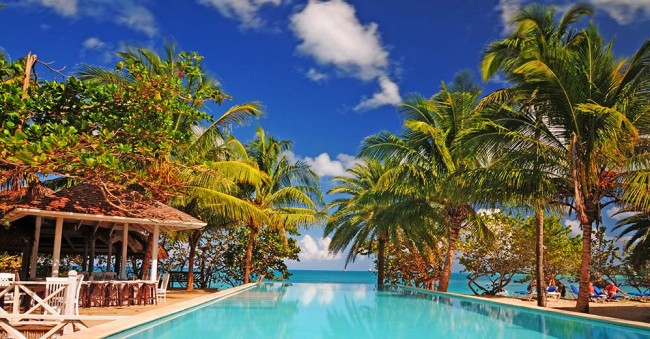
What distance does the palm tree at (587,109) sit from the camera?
9469 mm

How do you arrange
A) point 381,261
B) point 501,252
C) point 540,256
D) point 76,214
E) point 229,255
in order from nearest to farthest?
point 76,214, point 540,256, point 501,252, point 229,255, point 381,261

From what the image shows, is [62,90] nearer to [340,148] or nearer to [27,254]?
[27,254]

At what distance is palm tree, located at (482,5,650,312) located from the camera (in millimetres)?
9469

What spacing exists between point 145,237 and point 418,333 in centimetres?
1049

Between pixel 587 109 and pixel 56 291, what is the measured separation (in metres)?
9.01

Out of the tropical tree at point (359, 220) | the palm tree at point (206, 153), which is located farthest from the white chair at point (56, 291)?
the tropical tree at point (359, 220)

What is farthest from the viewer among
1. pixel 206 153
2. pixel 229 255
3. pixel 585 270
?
pixel 229 255

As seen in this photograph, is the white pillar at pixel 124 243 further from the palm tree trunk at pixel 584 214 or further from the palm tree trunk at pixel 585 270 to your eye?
the palm tree trunk at pixel 585 270

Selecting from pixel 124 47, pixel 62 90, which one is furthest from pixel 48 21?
pixel 62 90

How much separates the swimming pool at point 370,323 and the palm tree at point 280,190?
21.7ft

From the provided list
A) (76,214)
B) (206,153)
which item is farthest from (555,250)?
(76,214)

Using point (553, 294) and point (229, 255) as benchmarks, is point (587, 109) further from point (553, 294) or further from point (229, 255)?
point (229, 255)

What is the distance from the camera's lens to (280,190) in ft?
63.6

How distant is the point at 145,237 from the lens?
633 inches
